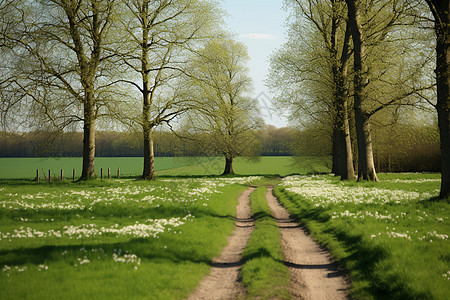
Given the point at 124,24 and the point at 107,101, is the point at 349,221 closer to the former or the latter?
the point at 107,101

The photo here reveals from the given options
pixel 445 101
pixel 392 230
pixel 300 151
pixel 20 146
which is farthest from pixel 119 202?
pixel 20 146

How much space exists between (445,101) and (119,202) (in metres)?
16.4

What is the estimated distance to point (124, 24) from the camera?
28.1 metres

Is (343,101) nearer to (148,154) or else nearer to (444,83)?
(444,83)

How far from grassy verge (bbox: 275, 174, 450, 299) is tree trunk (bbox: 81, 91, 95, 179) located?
1777cm

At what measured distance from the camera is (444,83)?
51.4 feet

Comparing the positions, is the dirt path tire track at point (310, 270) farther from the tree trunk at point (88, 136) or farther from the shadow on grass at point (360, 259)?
the tree trunk at point (88, 136)

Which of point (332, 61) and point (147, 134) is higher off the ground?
point (332, 61)

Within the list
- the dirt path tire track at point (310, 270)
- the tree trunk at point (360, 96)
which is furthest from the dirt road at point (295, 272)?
the tree trunk at point (360, 96)

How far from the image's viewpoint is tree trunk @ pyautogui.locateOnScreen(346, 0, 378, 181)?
24500mm

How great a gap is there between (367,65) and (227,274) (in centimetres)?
2286

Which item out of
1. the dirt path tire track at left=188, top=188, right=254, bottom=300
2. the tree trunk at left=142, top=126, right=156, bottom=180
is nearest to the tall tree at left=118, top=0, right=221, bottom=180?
the tree trunk at left=142, top=126, right=156, bottom=180

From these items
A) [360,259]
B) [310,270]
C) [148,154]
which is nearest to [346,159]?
[148,154]

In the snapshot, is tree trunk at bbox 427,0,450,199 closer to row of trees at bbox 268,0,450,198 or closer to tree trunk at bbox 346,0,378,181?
row of trees at bbox 268,0,450,198
